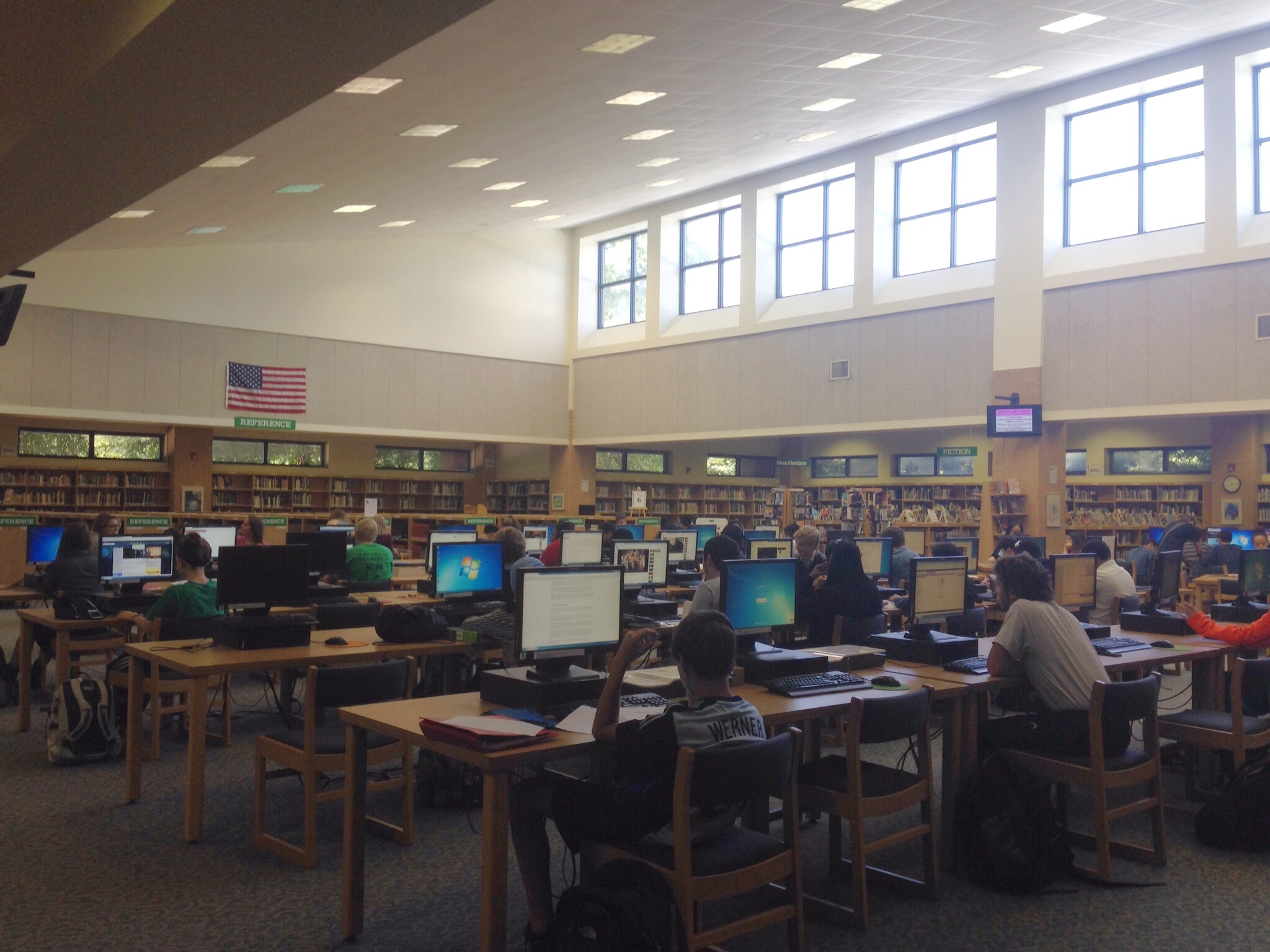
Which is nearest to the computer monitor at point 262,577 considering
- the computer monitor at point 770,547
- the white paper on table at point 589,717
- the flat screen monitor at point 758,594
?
the flat screen monitor at point 758,594

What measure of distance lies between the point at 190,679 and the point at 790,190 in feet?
46.5

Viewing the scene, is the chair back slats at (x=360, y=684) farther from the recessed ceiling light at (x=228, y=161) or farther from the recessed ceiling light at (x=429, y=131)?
the recessed ceiling light at (x=429, y=131)

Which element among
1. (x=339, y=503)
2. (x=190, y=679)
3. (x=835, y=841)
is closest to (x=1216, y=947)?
(x=835, y=841)

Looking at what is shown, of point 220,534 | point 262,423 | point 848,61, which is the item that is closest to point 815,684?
point 220,534

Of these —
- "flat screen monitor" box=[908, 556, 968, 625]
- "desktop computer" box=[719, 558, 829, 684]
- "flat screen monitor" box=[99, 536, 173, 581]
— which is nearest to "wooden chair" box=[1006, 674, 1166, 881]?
"desktop computer" box=[719, 558, 829, 684]

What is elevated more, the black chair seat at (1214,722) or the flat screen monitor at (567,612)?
the flat screen monitor at (567,612)

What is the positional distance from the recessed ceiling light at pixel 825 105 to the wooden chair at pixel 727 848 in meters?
10.3

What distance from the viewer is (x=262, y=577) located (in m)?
5.54

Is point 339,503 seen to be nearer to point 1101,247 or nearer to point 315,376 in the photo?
point 315,376

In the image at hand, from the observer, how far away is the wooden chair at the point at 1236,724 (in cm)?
453

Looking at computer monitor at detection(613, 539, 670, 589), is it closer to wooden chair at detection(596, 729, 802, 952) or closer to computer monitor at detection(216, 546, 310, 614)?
computer monitor at detection(216, 546, 310, 614)

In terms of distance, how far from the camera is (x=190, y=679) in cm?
442

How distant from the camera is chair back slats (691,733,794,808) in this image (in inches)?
108

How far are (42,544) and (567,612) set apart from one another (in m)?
7.05
